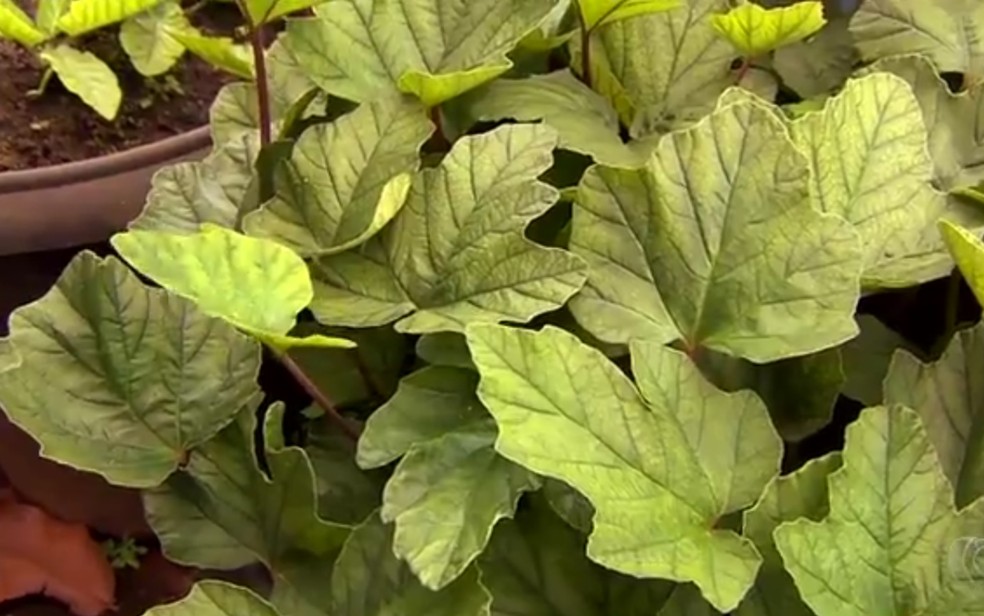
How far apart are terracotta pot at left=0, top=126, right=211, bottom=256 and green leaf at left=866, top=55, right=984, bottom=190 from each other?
22.6 inches

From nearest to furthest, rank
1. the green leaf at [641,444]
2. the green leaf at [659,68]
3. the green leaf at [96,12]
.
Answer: the green leaf at [641,444] < the green leaf at [659,68] < the green leaf at [96,12]

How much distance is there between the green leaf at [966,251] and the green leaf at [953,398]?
31mm

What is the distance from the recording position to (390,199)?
0.64 meters

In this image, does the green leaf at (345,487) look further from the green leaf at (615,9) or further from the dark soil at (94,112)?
the dark soil at (94,112)

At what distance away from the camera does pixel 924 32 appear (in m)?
0.77

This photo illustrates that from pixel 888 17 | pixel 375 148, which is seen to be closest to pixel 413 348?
pixel 375 148

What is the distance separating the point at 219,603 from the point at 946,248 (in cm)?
35

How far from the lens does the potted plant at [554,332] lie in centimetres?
56

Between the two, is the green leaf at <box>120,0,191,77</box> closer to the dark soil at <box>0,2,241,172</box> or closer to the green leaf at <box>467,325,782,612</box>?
the dark soil at <box>0,2,241,172</box>

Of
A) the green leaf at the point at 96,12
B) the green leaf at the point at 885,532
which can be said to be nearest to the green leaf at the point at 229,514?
the green leaf at the point at 885,532

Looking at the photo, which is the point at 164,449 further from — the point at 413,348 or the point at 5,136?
the point at 5,136

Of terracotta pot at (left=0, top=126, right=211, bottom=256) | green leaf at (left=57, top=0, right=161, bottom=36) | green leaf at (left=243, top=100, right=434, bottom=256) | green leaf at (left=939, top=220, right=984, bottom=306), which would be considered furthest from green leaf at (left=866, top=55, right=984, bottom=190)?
terracotta pot at (left=0, top=126, right=211, bottom=256)

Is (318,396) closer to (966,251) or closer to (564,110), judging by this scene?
(564,110)

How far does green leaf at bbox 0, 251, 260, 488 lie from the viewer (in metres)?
0.67
